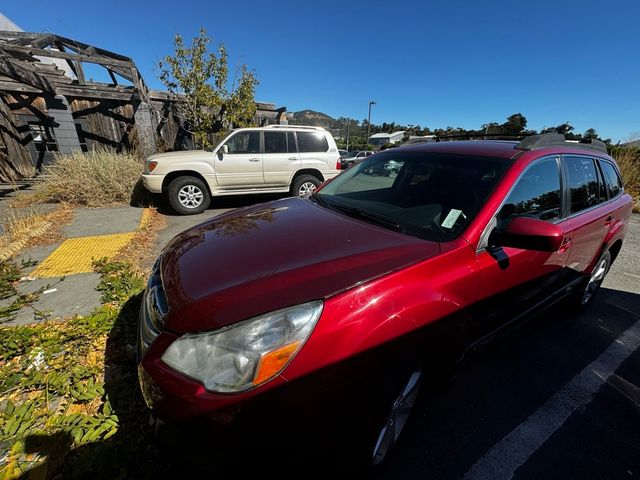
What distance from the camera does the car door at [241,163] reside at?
670 centimetres

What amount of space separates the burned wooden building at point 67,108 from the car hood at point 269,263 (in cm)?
960

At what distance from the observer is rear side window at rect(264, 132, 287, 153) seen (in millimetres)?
7113

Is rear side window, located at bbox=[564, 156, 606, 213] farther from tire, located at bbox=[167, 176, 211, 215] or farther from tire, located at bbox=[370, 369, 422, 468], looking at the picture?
tire, located at bbox=[167, 176, 211, 215]

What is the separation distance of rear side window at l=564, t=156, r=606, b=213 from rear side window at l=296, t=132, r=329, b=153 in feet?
18.5

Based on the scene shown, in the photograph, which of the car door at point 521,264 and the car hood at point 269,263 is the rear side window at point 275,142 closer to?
the car hood at point 269,263

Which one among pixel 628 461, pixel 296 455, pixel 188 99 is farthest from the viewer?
pixel 188 99

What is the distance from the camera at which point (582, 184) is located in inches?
103

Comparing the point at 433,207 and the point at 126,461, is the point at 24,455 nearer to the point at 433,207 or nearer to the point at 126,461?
the point at 126,461

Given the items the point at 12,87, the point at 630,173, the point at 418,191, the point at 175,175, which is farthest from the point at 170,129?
the point at 630,173

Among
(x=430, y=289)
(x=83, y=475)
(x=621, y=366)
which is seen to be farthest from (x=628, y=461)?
(x=83, y=475)

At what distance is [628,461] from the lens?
1750 millimetres

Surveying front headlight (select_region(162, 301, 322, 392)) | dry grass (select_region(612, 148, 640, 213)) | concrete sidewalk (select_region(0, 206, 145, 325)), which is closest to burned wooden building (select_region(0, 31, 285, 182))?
concrete sidewalk (select_region(0, 206, 145, 325))

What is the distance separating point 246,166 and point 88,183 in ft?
11.2

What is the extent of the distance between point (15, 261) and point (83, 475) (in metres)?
3.62
